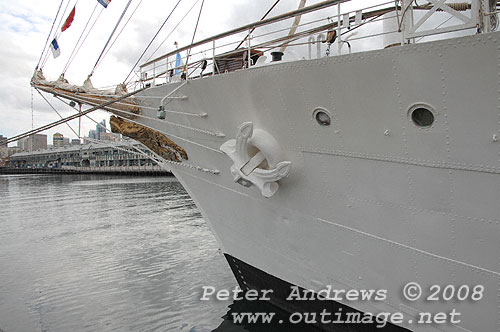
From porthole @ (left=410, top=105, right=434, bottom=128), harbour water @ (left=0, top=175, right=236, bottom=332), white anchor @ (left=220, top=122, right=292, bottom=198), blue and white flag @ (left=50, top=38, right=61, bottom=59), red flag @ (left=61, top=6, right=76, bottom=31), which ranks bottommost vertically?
harbour water @ (left=0, top=175, right=236, bottom=332)

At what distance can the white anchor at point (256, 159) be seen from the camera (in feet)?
15.0

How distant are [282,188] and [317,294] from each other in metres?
1.67

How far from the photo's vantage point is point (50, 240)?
15164 millimetres

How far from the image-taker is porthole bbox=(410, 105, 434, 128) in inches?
133

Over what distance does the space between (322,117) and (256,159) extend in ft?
3.47

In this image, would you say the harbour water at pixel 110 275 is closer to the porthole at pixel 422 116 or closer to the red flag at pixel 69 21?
the porthole at pixel 422 116

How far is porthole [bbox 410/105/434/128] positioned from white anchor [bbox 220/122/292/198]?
170 cm

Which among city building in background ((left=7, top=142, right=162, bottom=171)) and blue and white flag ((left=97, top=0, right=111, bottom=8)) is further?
city building in background ((left=7, top=142, right=162, bottom=171))

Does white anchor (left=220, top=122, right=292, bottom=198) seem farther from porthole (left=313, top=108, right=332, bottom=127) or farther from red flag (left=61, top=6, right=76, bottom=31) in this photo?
red flag (left=61, top=6, right=76, bottom=31)

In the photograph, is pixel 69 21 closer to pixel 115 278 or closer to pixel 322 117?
pixel 322 117

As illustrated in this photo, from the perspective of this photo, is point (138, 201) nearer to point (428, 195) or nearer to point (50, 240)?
point (50, 240)

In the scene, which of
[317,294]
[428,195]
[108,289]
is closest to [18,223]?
[108,289]

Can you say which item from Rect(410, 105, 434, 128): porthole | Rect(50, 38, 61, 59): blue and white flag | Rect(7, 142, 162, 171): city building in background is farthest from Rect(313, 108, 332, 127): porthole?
Rect(7, 142, 162, 171): city building in background

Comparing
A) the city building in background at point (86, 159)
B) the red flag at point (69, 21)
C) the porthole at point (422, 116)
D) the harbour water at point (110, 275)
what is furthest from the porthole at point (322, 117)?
the city building in background at point (86, 159)
